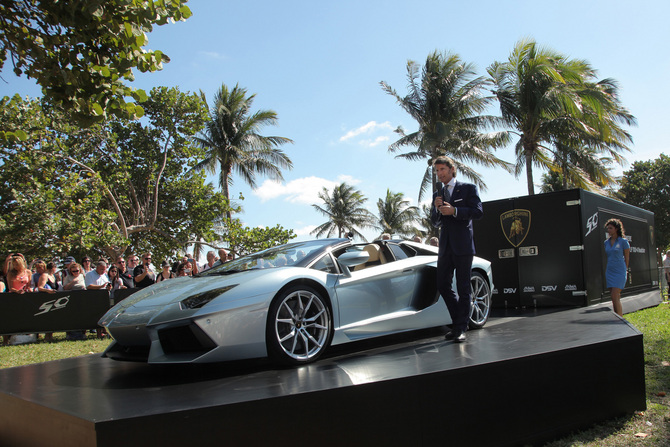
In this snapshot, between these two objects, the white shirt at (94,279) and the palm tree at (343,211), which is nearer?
the white shirt at (94,279)

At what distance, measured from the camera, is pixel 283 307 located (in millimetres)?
3537

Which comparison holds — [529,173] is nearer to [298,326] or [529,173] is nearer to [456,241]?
[456,241]

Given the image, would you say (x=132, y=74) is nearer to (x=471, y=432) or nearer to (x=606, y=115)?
(x=471, y=432)

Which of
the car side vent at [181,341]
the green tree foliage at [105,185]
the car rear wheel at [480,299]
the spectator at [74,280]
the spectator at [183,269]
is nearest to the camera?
the car side vent at [181,341]

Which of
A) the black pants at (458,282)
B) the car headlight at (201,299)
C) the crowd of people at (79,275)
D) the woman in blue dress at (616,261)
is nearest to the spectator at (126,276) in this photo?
the crowd of people at (79,275)

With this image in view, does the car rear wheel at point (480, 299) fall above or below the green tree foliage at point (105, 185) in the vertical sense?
below

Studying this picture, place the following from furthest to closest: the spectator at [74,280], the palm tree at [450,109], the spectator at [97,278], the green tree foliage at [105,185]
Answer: the palm tree at [450,109] → the green tree foliage at [105,185] → the spectator at [97,278] → the spectator at [74,280]

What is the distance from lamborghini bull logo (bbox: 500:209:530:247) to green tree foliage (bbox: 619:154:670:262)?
40805 millimetres

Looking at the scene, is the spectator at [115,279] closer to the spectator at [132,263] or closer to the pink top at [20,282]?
the spectator at [132,263]

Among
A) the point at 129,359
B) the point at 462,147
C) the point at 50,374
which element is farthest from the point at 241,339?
the point at 462,147

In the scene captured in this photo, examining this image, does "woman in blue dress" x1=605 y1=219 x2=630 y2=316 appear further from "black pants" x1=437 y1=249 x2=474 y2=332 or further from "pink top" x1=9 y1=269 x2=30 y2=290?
"pink top" x1=9 y1=269 x2=30 y2=290

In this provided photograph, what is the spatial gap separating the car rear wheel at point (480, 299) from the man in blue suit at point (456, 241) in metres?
0.82

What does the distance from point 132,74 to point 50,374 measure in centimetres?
371

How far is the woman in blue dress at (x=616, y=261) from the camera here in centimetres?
752
